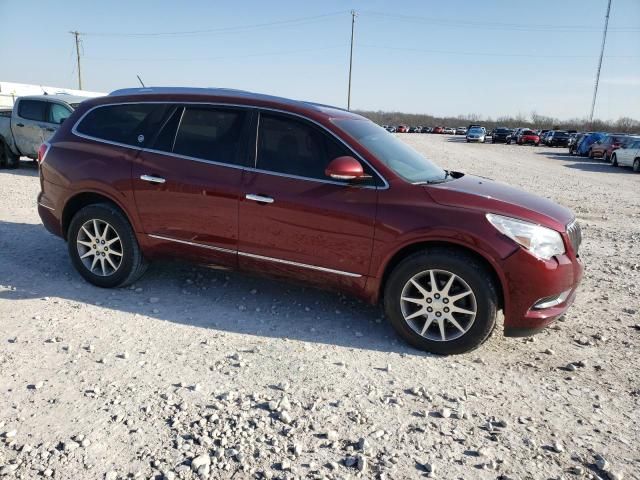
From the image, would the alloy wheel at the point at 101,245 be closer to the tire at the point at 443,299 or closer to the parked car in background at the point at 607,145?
the tire at the point at 443,299

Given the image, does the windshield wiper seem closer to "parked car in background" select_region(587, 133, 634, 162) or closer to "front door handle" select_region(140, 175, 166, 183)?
"front door handle" select_region(140, 175, 166, 183)

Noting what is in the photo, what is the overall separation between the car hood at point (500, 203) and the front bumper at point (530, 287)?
1.02 feet

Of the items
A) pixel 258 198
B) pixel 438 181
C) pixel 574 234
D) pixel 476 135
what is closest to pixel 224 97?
pixel 258 198

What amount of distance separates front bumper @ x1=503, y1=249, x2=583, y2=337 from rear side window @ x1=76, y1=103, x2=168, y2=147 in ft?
11.1

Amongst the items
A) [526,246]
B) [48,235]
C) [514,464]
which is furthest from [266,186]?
[48,235]

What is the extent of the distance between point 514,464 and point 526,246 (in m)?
1.60

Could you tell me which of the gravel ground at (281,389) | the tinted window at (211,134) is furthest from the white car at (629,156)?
the tinted window at (211,134)

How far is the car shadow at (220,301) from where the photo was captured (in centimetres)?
420

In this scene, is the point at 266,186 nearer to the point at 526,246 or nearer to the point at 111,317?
the point at 111,317

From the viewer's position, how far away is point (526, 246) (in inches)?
144

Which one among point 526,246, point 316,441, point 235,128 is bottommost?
point 316,441

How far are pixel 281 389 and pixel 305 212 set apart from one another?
145cm

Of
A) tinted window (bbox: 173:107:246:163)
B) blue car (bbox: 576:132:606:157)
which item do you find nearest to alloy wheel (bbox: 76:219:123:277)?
tinted window (bbox: 173:107:246:163)

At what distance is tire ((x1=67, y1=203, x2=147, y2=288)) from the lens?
475 cm
